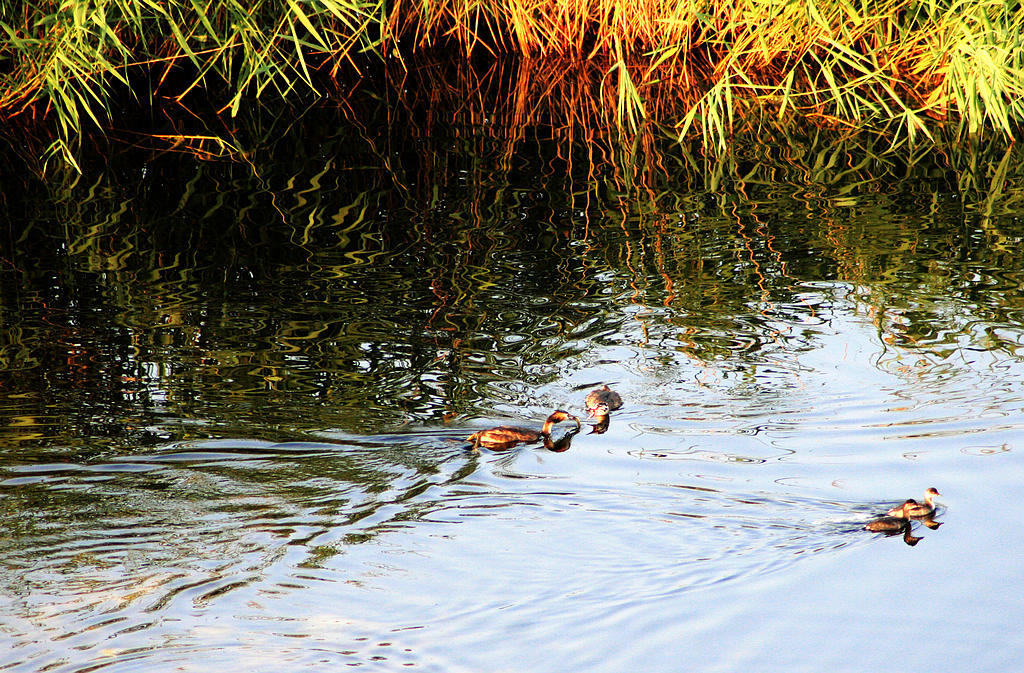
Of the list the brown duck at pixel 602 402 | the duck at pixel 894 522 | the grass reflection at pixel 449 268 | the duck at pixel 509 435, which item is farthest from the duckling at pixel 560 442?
the duck at pixel 894 522

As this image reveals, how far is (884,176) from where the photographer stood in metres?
9.15

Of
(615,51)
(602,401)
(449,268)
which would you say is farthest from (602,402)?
(615,51)

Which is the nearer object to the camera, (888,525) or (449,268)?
(888,525)

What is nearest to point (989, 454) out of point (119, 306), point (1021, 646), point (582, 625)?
point (1021, 646)

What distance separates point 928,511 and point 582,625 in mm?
1402

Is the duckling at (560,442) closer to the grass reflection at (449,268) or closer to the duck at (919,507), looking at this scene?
the grass reflection at (449,268)

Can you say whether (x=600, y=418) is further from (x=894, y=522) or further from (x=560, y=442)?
(x=894, y=522)

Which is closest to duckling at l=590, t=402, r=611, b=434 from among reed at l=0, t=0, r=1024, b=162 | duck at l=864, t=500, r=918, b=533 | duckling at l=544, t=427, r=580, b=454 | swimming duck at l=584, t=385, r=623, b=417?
swimming duck at l=584, t=385, r=623, b=417

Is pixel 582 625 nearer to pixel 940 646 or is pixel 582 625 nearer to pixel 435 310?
pixel 940 646

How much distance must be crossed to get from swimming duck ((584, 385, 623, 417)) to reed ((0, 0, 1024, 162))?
4.12 meters

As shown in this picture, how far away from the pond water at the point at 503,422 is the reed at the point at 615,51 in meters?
1.21

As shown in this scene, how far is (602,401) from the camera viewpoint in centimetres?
516

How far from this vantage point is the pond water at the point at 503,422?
12.3 feet

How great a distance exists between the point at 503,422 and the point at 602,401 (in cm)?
44
